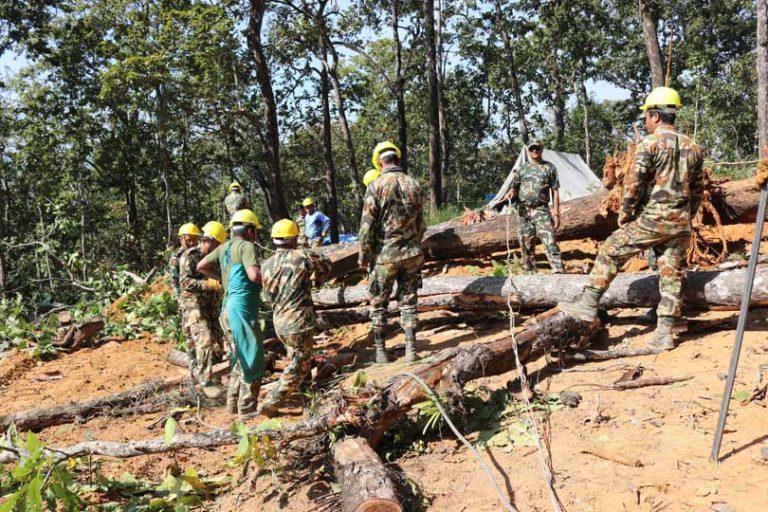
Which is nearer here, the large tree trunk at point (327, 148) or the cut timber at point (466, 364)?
the cut timber at point (466, 364)

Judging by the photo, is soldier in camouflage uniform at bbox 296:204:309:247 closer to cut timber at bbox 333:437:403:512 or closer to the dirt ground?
the dirt ground

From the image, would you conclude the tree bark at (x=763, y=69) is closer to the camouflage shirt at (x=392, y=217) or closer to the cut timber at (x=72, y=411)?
the camouflage shirt at (x=392, y=217)

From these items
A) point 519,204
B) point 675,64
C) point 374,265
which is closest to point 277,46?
point 519,204

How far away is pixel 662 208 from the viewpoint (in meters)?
4.69

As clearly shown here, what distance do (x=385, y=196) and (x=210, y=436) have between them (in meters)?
2.93

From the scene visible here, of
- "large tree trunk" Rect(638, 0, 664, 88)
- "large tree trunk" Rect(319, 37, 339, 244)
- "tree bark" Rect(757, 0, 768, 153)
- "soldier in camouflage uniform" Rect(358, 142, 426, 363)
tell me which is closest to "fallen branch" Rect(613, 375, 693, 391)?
"soldier in camouflage uniform" Rect(358, 142, 426, 363)

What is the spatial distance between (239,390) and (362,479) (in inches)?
112

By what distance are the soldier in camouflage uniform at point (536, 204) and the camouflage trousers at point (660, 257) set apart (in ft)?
7.56

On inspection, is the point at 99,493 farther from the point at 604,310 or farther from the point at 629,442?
the point at 604,310

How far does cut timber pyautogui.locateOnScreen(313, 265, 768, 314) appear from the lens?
4945mm

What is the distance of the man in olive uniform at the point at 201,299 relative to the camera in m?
6.21

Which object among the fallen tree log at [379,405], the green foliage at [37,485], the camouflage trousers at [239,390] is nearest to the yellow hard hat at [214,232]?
the camouflage trousers at [239,390]

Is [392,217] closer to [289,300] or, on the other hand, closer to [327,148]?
[289,300]

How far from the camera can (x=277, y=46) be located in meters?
18.9
